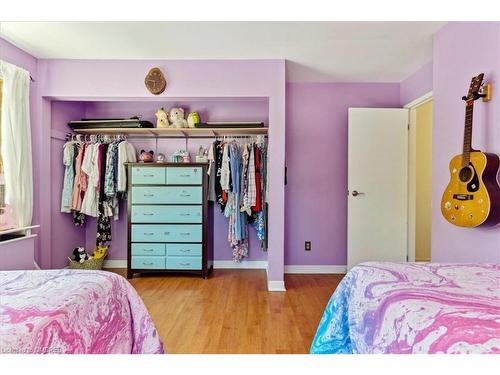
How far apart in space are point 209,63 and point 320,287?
2546mm

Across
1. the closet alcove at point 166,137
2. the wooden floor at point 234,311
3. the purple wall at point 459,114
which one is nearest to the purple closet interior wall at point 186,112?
the closet alcove at point 166,137

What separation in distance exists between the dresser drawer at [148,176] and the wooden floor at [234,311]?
1069 mm

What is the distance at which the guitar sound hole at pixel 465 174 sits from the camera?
1748mm

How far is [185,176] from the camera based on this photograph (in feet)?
10.5

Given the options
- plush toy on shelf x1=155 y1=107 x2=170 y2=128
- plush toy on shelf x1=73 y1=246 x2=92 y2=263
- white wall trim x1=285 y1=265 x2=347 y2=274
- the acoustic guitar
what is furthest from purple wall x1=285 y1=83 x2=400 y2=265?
plush toy on shelf x1=73 y1=246 x2=92 y2=263

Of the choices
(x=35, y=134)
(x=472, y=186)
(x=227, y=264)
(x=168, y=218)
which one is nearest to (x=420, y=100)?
(x=472, y=186)

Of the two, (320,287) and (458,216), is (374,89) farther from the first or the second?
(320,287)

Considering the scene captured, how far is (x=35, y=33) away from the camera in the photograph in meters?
2.43

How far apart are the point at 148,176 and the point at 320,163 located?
200 centimetres

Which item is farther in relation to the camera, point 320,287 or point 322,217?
point 322,217

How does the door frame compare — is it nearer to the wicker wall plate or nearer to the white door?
the white door

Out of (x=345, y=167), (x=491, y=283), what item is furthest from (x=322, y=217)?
(x=491, y=283)

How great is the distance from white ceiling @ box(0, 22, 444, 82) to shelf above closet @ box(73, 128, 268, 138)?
2.48ft

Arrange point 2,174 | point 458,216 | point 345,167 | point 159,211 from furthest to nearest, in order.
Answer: point 345,167, point 159,211, point 2,174, point 458,216
